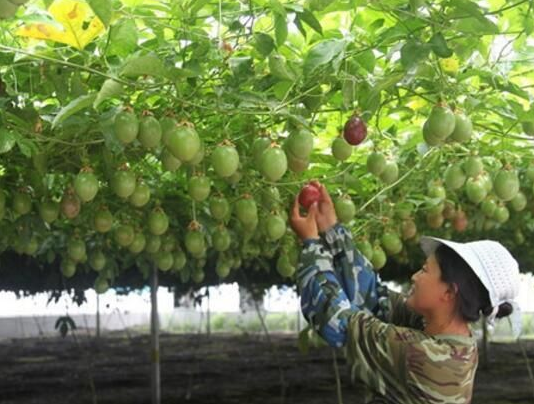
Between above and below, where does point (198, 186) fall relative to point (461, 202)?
below

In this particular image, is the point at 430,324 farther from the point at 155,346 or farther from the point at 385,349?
the point at 155,346

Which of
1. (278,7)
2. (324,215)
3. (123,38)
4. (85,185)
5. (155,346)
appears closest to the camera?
(278,7)

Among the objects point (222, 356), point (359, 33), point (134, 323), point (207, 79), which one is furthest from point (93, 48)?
point (134, 323)

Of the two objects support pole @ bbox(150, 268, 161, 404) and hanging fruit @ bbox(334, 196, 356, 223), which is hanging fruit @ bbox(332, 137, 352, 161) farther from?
support pole @ bbox(150, 268, 161, 404)

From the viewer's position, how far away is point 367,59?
239 centimetres

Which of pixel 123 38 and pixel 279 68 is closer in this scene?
pixel 123 38

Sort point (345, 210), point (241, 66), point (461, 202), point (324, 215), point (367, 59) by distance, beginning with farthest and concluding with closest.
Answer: point (461, 202)
point (345, 210)
point (324, 215)
point (367, 59)
point (241, 66)

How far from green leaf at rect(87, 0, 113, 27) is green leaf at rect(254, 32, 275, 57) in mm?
447

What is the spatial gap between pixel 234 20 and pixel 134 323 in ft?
96.6

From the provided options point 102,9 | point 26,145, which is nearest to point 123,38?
point 102,9

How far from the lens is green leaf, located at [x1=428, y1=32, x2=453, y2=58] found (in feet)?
6.82

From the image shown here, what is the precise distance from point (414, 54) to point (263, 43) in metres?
0.40

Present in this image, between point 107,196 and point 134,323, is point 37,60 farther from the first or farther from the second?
point 134,323

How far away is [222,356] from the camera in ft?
58.5
